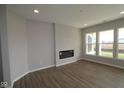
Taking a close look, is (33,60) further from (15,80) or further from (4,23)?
(4,23)

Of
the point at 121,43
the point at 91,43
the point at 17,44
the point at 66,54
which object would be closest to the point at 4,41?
the point at 17,44

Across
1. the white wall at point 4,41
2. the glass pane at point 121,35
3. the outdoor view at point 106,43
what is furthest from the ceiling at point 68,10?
the outdoor view at point 106,43

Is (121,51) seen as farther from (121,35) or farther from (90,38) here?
(90,38)

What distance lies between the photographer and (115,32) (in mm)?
4457

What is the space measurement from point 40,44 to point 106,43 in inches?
162

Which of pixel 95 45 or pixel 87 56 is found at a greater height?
pixel 95 45

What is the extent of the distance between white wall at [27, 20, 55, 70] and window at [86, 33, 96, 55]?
314 cm

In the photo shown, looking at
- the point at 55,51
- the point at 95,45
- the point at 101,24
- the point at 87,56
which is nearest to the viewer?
the point at 55,51

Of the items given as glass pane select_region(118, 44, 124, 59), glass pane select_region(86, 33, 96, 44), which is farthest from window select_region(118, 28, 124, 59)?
glass pane select_region(86, 33, 96, 44)

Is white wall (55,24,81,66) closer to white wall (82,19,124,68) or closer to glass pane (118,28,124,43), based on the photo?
white wall (82,19,124,68)

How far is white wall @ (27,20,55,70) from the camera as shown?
3.93m

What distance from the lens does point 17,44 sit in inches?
124

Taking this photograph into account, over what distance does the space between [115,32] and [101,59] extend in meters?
1.90

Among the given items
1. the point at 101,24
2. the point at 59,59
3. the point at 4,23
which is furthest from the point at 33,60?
the point at 101,24
